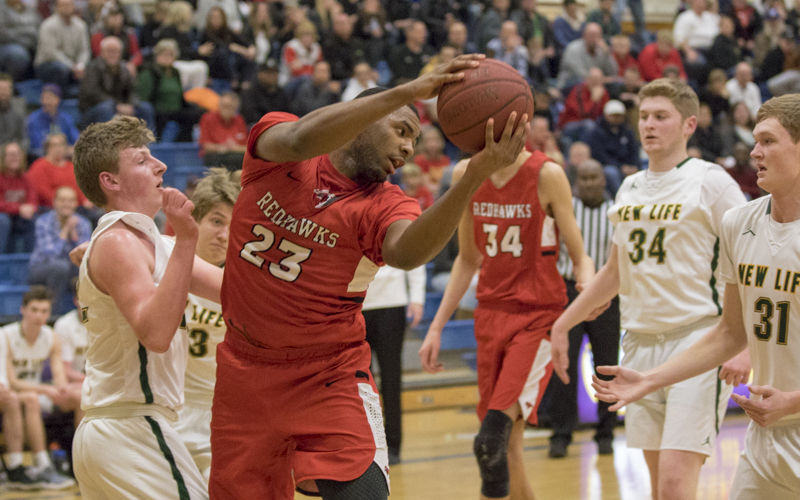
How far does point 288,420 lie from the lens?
9.73 feet

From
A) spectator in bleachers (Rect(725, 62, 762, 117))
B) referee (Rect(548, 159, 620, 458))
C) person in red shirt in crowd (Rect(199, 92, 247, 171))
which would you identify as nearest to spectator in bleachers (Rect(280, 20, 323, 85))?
person in red shirt in crowd (Rect(199, 92, 247, 171))

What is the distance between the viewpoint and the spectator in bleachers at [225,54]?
12688mm

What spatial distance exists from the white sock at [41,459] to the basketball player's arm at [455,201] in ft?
17.2

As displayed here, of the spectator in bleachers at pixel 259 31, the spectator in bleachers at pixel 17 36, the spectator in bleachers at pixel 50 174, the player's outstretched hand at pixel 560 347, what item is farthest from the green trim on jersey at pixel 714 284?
the spectator in bleachers at pixel 17 36

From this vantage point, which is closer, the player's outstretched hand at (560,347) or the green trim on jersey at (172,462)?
the green trim on jersey at (172,462)

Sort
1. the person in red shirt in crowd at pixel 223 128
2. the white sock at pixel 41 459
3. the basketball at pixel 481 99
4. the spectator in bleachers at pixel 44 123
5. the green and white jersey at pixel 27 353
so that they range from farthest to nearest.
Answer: the person in red shirt in crowd at pixel 223 128 → the spectator in bleachers at pixel 44 123 → the green and white jersey at pixel 27 353 → the white sock at pixel 41 459 → the basketball at pixel 481 99

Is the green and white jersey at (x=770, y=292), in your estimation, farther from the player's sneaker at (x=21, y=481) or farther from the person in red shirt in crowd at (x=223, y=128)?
the person in red shirt in crowd at (x=223, y=128)

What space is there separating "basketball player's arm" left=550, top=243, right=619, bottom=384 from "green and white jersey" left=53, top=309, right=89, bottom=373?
445 cm

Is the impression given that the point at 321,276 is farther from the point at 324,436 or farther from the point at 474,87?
the point at 474,87

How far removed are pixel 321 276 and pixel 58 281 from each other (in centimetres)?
629

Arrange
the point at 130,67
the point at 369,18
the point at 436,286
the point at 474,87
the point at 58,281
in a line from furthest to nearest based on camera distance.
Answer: the point at 369,18 → the point at 130,67 → the point at 436,286 → the point at 58,281 → the point at 474,87

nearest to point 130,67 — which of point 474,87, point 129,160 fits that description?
point 129,160

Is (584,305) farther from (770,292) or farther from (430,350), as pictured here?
(770,292)

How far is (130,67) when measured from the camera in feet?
37.5
